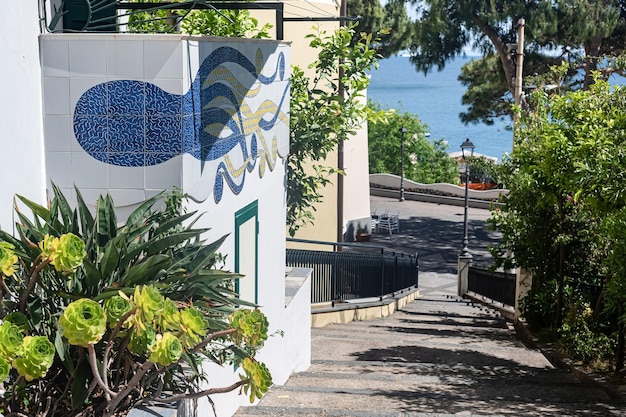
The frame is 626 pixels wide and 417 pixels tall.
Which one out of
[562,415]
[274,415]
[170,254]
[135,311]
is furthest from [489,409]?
[135,311]

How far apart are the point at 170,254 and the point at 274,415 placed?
3.10 metres

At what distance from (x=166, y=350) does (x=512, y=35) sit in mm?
27217

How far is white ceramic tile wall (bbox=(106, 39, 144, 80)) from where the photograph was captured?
5.31 metres

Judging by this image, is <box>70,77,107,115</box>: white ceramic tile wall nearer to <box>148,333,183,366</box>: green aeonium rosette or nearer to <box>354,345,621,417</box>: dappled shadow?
<box>148,333,183,366</box>: green aeonium rosette

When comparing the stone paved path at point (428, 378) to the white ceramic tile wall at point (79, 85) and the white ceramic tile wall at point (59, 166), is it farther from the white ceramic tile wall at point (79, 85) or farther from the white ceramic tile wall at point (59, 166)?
the white ceramic tile wall at point (79, 85)

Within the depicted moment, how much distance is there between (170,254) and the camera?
15.1 ft

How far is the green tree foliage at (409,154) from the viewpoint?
4291cm

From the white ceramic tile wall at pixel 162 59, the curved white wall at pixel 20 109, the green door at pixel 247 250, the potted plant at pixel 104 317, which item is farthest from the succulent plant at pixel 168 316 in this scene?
the green door at pixel 247 250

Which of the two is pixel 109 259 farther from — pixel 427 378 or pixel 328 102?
pixel 328 102

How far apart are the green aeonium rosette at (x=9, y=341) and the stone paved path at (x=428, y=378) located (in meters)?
4.13

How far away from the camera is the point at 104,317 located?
133 inches

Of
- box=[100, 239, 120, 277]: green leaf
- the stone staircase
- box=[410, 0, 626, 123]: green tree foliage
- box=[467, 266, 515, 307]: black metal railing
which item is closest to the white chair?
box=[410, 0, 626, 123]: green tree foliage

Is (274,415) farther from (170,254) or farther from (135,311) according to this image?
(135,311)

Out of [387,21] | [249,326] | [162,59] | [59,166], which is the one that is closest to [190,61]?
[162,59]
